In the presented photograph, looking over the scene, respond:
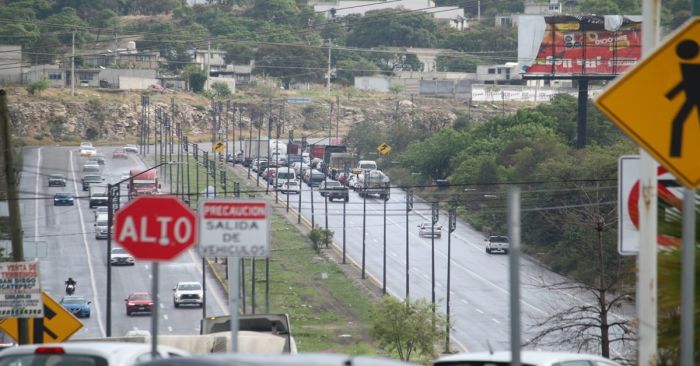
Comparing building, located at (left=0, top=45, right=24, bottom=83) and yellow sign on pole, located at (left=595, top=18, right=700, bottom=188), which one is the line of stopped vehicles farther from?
building, located at (left=0, top=45, right=24, bottom=83)

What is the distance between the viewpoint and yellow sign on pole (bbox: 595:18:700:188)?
25.5 ft

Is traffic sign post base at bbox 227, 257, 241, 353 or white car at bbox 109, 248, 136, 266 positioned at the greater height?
traffic sign post base at bbox 227, 257, 241, 353

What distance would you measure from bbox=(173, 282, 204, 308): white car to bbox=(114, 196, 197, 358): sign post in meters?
50.6

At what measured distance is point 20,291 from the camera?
19109mm

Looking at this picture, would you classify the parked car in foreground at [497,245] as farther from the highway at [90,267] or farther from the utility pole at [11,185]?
the utility pole at [11,185]

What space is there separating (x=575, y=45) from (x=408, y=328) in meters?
47.6

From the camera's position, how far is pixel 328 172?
109438 millimetres

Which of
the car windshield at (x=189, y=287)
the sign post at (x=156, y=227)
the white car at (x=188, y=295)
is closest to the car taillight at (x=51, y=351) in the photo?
the sign post at (x=156, y=227)

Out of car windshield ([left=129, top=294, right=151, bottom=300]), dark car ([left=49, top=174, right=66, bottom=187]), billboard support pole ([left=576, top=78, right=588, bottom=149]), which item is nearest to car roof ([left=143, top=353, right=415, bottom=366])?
car windshield ([left=129, top=294, right=151, bottom=300])

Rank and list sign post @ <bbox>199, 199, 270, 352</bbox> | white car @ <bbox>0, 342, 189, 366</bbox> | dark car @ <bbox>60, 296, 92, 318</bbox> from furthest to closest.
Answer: dark car @ <bbox>60, 296, 92, 318</bbox>
sign post @ <bbox>199, 199, 270, 352</bbox>
white car @ <bbox>0, 342, 189, 366</bbox>

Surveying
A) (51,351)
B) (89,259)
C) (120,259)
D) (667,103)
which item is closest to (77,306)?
(120,259)

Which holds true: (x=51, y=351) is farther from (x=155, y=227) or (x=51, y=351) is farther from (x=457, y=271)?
(x=457, y=271)

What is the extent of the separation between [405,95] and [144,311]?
11920cm

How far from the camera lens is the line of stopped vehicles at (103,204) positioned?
58.6m
